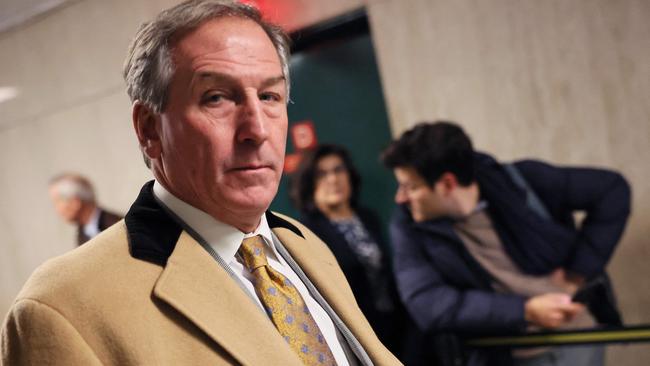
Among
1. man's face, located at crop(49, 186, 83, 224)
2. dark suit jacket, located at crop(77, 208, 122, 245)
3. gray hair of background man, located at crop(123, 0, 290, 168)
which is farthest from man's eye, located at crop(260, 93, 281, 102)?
man's face, located at crop(49, 186, 83, 224)

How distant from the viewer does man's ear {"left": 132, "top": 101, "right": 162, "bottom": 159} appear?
1.03 m

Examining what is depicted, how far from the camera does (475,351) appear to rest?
127 inches

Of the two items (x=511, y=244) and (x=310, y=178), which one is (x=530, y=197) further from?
(x=310, y=178)

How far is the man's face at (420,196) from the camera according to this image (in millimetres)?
3207

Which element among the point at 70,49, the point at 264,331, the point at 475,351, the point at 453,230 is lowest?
the point at 475,351

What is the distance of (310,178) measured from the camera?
Result: 3527 millimetres

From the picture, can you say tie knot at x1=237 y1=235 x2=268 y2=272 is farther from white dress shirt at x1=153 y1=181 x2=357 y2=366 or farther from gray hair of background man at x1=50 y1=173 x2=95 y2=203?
gray hair of background man at x1=50 y1=173 x2=95 y2=203

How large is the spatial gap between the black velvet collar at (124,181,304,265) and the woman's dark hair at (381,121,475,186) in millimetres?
2250

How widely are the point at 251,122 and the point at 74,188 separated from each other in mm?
4159

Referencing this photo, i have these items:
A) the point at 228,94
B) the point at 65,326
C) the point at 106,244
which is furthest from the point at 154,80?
the point at 65,326

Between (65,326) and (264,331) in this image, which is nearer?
(65,326)

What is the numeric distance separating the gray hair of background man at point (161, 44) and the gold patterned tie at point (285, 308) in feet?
0.92

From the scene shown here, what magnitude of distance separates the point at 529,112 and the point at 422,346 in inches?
53.1

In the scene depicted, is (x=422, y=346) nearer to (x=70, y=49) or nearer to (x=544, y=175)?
(x=544, y=175)
